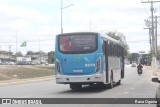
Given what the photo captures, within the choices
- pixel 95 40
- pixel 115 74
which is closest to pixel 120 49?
pixel 115 74

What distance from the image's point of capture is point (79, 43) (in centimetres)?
2477

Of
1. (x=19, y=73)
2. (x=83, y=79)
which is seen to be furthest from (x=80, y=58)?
(x=19, y=73)

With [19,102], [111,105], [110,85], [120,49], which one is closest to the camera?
[111,105]

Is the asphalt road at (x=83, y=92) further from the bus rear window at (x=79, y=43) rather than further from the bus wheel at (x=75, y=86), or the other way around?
the bus rear window at (x=79, y=43)

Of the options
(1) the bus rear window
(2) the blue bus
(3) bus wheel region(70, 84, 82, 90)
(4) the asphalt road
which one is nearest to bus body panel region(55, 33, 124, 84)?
(2) the blue bus

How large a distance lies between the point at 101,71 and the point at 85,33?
7.50 ft

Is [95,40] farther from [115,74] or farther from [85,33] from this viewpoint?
[115,74]

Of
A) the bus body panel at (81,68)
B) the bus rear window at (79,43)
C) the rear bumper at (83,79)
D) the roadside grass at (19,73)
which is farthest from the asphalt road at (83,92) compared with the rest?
the roadside grass at (19,73)

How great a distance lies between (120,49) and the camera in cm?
3378

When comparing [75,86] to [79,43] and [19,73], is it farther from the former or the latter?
[19,73]

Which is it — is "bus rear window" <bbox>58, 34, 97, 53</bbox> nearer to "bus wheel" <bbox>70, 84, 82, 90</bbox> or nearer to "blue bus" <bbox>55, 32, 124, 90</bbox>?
"blue bus" <bbox>55, 32, 124, 90</bbox>

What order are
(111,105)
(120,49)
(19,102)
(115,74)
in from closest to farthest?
(111,105), (19,102), (115,74), (120,49)

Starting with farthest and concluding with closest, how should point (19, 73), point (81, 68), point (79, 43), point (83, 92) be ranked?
point (19, 73) → point (83, 92) → point (79, 43) → point (81, 68)

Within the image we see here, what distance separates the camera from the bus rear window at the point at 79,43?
2467 cm
